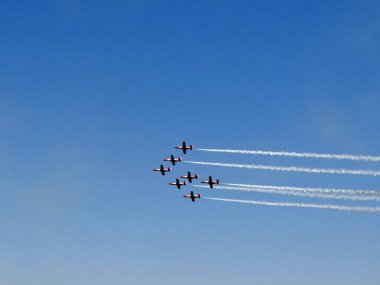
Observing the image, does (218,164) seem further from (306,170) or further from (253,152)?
(306,170)

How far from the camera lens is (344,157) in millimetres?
145000

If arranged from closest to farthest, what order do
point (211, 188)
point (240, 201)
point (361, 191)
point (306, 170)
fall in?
point (361, 191)
point (306, 170)
point (240, 201)
point (211, 188)

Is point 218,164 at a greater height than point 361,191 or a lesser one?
greater

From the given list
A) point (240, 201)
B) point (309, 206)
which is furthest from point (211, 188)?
point (309, 206)

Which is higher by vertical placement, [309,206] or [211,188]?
[211,188]

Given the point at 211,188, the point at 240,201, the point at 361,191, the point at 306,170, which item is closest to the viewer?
the point at 361,191

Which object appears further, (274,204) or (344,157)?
(274,204)

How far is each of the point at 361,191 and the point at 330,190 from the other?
407 inches

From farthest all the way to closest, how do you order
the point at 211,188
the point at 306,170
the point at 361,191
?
the point at 211,188 → the point at 306,170 → the point at 361,191

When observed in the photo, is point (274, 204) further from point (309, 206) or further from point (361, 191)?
point (361, 191)

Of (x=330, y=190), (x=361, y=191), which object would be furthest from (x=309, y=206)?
(x=361, y=191)

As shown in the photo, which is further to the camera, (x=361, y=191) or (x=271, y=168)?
(x=271, y=168)

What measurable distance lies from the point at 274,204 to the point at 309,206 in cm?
1135

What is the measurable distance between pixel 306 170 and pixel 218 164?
88.9ft
